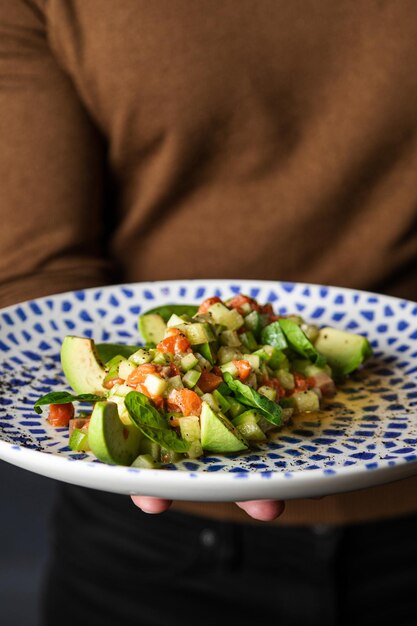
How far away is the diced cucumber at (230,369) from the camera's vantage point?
3.92ft

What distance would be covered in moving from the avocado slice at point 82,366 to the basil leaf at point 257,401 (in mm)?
196

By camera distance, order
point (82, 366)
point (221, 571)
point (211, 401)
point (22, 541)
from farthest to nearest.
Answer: point (22, 541) < point (221, 571) < point (82, 366) < point (211, 401)

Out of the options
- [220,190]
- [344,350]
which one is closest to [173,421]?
[344,350]

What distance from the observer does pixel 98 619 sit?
1.80 m

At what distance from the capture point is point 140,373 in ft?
3.76

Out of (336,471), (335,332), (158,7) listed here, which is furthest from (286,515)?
(158,7)

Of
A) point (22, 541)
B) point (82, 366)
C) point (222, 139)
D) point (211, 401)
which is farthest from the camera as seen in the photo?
point (22, 541)

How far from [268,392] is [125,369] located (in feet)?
0.63

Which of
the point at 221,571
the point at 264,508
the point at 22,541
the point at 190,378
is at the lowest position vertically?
the point at 22,541

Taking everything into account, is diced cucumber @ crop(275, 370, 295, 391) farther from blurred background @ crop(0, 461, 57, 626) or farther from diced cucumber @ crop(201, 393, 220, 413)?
blurred background @ crop(0, 461, 57, 626)

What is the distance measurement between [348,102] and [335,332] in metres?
0.46

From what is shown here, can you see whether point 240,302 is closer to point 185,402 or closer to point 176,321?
point 176,321

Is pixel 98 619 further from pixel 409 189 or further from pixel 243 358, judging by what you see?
pixel 409 189

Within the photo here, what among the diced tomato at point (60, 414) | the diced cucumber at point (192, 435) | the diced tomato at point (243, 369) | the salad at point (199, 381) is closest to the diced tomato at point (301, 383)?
the salad at point (199, 381)
